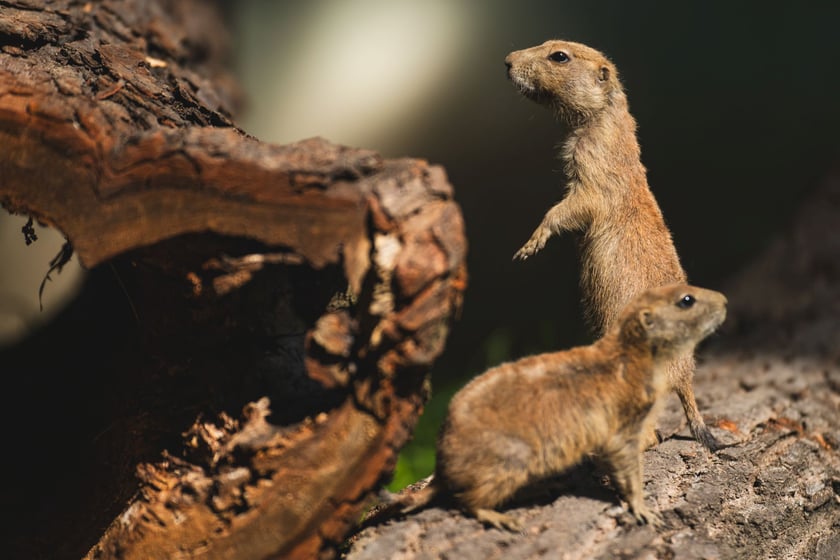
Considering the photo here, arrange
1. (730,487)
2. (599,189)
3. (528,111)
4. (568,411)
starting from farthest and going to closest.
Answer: (528,111), (599,189), (730,487), (568,411)

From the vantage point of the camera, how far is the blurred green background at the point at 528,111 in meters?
5.37

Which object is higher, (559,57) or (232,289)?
(559,57)

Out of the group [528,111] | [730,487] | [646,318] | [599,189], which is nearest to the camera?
[646,318]

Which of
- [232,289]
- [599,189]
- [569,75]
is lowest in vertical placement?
[232,289]

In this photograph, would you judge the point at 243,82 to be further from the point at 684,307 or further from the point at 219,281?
the point at 684,307

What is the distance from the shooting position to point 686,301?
112 inches

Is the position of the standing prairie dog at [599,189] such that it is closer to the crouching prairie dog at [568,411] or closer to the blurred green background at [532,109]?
the crouching prairie dog at [568,411]

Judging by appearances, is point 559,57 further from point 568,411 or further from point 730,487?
point 730,487

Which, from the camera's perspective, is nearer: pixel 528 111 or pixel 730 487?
pixel 730 487

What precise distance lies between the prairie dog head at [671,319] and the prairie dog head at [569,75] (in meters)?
1.26

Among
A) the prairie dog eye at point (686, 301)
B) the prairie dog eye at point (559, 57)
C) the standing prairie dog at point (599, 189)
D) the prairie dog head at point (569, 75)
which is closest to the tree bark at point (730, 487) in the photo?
the standing prairie dog at point (599, 189)

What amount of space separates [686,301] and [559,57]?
150 cm

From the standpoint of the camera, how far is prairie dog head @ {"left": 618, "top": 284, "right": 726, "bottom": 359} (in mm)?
2777

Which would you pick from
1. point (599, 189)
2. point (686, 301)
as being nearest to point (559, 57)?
point (599, 189)
